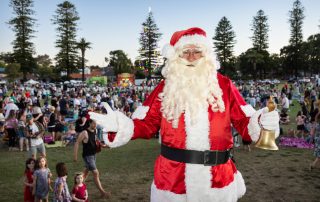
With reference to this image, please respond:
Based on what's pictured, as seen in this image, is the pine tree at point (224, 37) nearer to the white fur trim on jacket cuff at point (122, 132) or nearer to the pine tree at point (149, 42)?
the pine tree at point (149, 42)

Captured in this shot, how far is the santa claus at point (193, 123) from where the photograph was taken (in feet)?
8.98

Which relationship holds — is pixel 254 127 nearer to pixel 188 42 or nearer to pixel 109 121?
pixel 188 42

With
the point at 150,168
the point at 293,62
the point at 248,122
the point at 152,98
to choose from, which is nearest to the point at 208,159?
Answer: the point at 248,122

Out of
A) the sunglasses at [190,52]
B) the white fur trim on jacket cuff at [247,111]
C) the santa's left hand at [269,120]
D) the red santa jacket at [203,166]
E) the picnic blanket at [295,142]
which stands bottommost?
the picnic blanket at [295,142]

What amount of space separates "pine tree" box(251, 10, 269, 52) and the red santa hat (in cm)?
6414

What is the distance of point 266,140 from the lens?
104 inches

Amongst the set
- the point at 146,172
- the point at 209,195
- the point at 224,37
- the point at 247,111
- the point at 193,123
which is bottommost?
the point at 146,172

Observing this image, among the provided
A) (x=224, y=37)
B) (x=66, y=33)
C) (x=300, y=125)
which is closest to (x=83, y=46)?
(x=66, y=33)

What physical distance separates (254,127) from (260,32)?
214 feet

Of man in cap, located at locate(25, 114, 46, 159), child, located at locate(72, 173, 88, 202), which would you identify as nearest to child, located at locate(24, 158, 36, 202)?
child, located at locate(72, 173, 88, 202)

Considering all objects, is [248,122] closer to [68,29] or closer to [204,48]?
[204,48]

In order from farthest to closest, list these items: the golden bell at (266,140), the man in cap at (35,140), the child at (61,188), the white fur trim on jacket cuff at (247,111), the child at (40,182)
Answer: the man in cap at (35,140), the child at (40,182), the child at (61,188), the white fur trim on jacket cuff at (247,111), the golden bell at (266,140)

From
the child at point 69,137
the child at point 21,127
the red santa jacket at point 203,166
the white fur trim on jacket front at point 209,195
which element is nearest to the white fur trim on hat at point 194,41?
the red santa jacket at point 203,166

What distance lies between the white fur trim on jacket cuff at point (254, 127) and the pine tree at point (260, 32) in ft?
212
